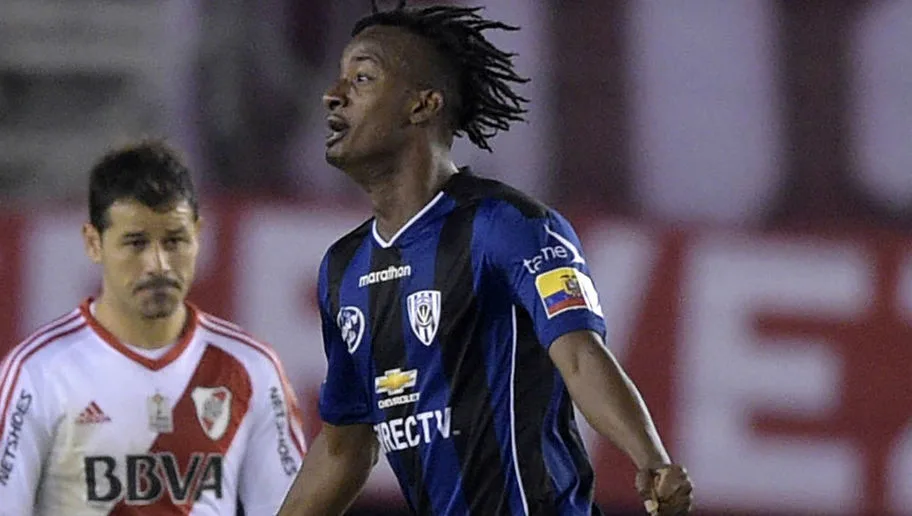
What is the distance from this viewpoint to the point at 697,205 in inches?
290

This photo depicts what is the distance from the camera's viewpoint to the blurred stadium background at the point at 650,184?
7121 mm

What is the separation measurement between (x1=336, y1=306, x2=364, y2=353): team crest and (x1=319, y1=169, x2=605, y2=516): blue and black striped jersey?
2 cm

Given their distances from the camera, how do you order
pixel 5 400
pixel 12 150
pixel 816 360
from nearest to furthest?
pixel 5 400 → pixel 12 150 → pixel 816 360

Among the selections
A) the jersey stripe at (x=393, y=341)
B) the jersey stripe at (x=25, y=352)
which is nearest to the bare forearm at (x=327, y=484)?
the jersey stripe at (x=393, y=341)

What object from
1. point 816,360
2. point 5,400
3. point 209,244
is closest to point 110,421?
point 5,400

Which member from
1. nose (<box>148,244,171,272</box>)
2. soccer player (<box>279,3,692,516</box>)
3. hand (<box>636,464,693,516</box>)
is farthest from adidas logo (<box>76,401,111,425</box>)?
hand (<box>636,464,693,516</box>)

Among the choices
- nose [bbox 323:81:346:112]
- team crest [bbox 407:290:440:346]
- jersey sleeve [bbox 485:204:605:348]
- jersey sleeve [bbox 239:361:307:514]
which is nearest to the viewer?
jersey sleeve [bbox 485:204:605:348]

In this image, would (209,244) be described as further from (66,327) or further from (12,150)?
(66,327)

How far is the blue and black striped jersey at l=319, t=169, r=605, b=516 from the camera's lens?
4.00 metres

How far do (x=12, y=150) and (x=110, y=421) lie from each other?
211 cm

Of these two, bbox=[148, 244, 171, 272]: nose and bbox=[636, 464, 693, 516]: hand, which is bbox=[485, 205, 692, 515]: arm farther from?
bbox=[148, 244, 171, 272]: nose

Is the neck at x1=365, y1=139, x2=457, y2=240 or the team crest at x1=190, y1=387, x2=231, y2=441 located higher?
the neck at x1=365, y1=139, x2=457, y2=240

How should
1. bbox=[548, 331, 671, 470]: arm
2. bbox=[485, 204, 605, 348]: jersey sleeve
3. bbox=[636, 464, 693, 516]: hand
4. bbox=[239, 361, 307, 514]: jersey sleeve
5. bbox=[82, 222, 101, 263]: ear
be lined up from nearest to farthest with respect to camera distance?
bbox=[636, 464, 693, 516]: hand < bbox=[548, 331, 671, 470]: arm < bbox=[485, 204, 605, 348]: jersey sleeve < bbox=[239, 361, 307, 514]: jersey sleeve < bbox=[82, 222, 101, 263]: ear

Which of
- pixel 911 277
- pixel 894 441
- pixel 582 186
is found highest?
pixel 582 186
